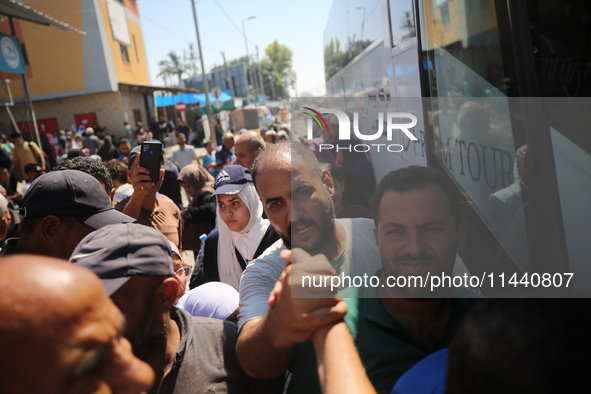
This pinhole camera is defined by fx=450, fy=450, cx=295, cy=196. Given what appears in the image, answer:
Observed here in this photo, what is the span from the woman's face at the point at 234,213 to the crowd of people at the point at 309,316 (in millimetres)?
1091

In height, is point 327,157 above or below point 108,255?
above

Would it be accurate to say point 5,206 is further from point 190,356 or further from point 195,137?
point 195,137

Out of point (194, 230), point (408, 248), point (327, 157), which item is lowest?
point (194, 230)

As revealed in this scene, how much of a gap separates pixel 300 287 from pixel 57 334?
1.75 ft

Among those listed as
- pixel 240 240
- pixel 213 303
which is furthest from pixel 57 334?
pixel 240 240

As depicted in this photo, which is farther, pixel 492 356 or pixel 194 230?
pixel 194 230

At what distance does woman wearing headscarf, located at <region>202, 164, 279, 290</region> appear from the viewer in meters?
2.89

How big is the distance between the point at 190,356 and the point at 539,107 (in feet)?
4.46

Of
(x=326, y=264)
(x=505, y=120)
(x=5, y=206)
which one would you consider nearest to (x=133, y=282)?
(x=326, y=264)

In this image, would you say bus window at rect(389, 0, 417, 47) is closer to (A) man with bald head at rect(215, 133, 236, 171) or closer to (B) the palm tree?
(A) man with bald head at rect(215, 133, 236, 171)

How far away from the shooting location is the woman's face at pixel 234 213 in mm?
2955

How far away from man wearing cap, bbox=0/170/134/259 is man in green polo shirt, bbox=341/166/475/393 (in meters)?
1.51

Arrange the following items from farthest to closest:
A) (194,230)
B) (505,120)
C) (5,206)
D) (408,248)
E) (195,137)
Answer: (195,137)
(194,230)
(5,206)
(505,120)
(408,248)

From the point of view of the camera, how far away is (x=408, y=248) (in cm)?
111
